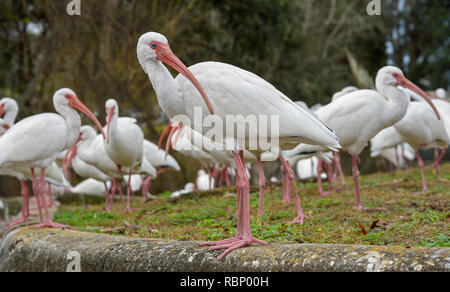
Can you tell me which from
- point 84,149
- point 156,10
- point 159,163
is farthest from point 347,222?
point 156,10

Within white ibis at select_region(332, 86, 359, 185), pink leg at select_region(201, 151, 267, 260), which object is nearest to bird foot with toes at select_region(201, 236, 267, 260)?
pink leg at select_region(201, 151, 267, 260)

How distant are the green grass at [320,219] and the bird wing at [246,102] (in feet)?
3.37

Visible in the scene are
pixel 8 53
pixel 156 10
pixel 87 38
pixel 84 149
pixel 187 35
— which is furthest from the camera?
pixel 8 53

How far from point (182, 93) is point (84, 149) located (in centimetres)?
573

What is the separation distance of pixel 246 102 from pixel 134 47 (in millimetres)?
10224

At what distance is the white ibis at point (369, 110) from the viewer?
6582 mm

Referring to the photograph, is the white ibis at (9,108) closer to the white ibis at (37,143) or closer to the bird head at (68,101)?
the bird head at (68,101)

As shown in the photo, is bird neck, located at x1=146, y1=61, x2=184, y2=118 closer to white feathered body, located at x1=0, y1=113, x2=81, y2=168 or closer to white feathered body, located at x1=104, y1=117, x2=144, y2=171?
white feathered body, located at x1=0, y1=113, x2=81, y2=168

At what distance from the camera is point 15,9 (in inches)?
623

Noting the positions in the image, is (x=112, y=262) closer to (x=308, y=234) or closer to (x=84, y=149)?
(x=308, y=234)

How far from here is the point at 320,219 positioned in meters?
5.91

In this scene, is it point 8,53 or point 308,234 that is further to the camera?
point 8,53

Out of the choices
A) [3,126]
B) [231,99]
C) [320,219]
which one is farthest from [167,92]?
[3,126]

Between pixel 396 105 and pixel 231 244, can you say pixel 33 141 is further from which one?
pixel 396 105
